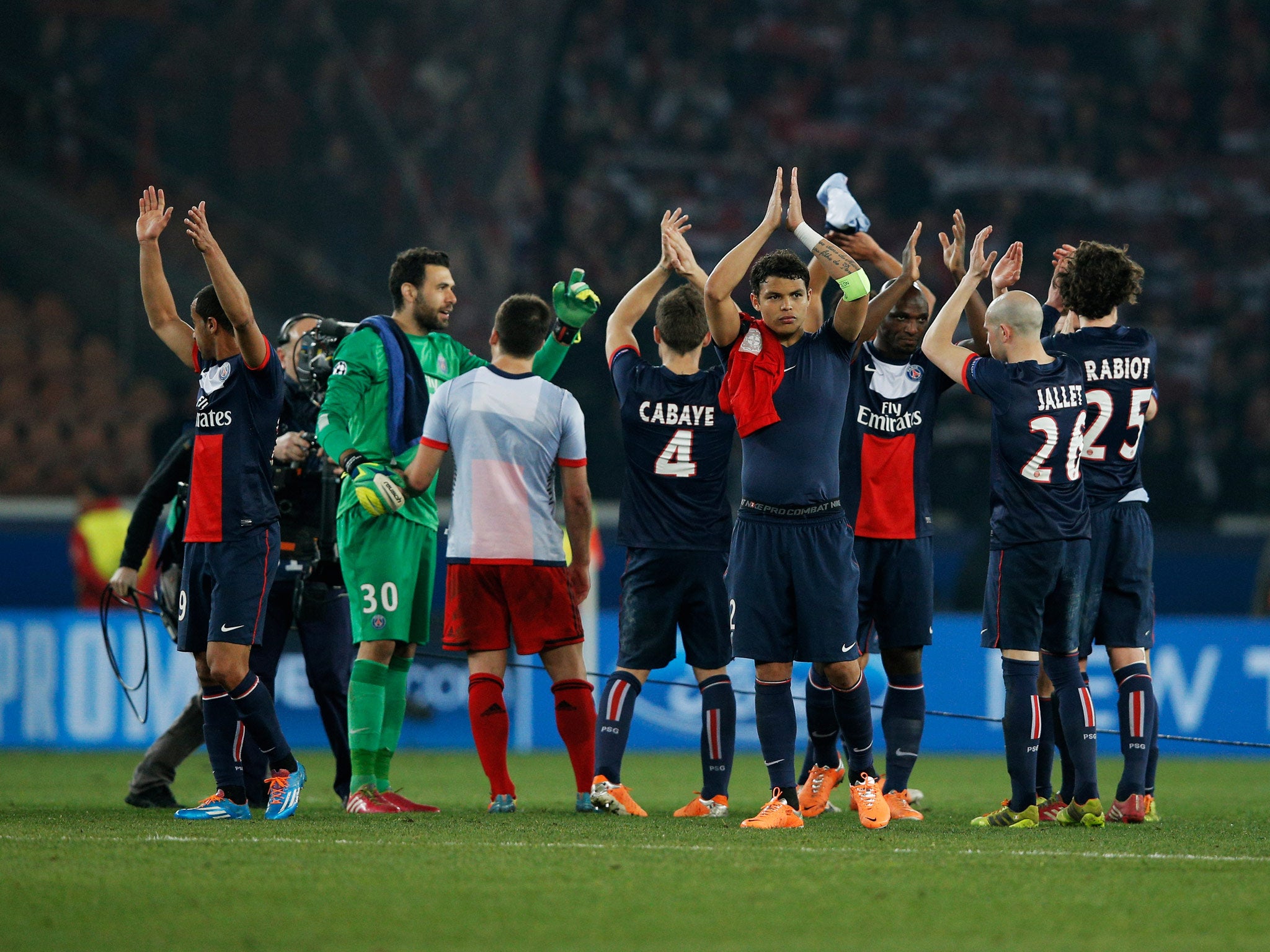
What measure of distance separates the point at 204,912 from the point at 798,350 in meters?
3.13

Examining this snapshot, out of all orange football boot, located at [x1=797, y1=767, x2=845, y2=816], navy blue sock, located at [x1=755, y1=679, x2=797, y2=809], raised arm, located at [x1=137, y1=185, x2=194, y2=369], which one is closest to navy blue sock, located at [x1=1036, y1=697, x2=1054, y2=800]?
orange football boot, located at [x1=797, y1=767, x2=845, y2=816]

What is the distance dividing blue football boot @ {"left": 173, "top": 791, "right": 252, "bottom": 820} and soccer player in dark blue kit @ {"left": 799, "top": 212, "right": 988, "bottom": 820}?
239 centimetres

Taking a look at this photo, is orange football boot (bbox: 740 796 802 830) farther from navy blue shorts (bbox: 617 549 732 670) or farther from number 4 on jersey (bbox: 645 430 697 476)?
number 4 on jersey (bbox: 645 430 697 476)

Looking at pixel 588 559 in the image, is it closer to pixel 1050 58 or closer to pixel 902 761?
pixel 902 761

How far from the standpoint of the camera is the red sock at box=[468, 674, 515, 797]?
251 inches

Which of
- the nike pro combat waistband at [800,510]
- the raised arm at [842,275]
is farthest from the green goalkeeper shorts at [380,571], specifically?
the raised arm at [842,275]

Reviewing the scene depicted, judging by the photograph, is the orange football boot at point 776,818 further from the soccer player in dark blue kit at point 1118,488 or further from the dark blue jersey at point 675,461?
the soccer player in dark blue kit at point 1118,488

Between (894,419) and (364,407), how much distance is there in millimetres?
2339

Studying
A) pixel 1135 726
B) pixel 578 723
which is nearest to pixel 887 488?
pixel 1135 726

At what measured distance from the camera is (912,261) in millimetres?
6273

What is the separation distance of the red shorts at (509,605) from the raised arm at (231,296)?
1.18 metres

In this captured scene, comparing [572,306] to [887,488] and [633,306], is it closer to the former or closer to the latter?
[633,306]

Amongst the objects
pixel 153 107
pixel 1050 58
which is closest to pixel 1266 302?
pixel 1050 58

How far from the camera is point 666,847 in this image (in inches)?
209
